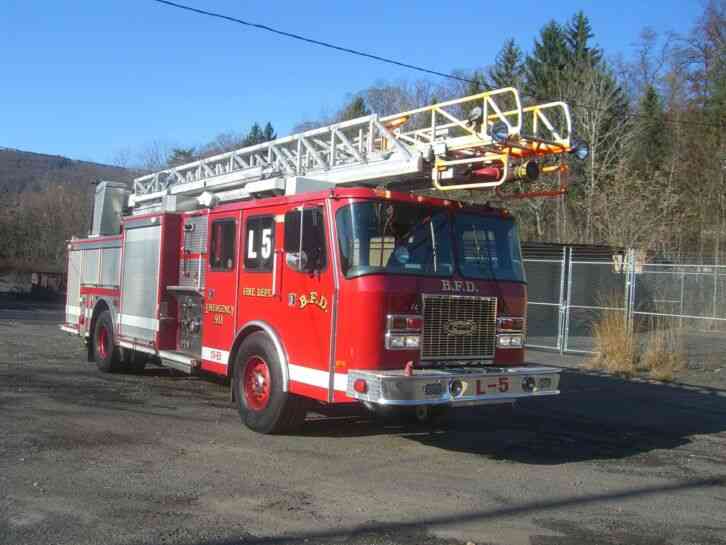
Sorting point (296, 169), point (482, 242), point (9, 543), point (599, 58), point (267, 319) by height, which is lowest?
point (9, 543)

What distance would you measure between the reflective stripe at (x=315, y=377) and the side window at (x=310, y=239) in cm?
100

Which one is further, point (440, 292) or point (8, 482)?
point (440, 292)

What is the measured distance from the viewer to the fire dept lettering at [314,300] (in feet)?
23.9

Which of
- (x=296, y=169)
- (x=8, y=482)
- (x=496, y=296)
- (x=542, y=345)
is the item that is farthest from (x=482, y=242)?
(x=542, y=345)

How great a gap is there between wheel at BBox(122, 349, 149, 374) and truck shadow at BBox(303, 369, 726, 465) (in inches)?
160

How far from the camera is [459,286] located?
747 cm

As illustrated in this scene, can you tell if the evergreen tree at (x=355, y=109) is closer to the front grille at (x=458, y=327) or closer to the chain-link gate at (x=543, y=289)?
the chain-link gate at (x=543, y=289)

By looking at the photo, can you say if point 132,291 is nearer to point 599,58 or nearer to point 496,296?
point 496,296

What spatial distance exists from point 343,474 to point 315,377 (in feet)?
3.44

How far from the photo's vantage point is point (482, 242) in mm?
7965

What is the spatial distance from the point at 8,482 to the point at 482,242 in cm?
491

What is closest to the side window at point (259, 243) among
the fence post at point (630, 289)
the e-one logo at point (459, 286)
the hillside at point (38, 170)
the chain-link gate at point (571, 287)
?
the e-one logo at point (459, 286)

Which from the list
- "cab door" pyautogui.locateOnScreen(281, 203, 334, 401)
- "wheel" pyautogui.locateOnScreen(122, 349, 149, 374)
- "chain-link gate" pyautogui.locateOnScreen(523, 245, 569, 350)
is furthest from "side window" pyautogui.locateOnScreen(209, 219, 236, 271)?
"chain-link gate" pyautogui.locateOnScreen(523, 245, 569, 350)

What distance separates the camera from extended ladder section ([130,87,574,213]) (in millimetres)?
7570
